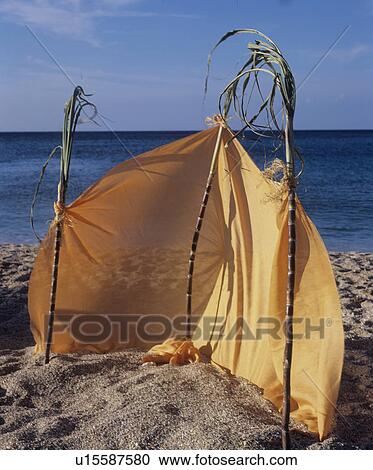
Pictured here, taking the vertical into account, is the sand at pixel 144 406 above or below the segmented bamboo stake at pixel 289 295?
below

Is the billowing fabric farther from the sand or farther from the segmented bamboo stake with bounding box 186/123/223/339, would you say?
the sand

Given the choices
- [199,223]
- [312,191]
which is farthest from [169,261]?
[312,191]

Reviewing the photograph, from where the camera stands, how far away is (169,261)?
4.21 meters

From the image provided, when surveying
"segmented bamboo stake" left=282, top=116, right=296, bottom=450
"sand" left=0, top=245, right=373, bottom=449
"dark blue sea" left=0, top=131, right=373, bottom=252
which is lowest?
"sand" left=0, top=245, right=373, bottom=449

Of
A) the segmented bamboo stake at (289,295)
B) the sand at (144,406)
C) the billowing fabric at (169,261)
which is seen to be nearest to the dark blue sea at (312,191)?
the billowing fabric at (169,261)

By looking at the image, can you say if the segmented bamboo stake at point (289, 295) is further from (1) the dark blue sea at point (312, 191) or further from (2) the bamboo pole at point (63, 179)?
(2) the bamboo pole at point (63, 179)

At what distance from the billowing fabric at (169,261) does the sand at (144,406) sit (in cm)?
21

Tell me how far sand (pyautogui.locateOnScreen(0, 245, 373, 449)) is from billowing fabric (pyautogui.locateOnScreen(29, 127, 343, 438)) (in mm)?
211

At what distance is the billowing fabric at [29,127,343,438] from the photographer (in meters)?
3.69

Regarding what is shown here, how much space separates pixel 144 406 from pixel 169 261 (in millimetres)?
1339

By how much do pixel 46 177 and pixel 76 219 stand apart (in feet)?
53.8

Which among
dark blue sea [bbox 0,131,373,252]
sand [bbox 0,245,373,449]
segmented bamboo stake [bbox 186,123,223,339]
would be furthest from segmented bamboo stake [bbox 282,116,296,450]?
segmented bamboo stake [bbox 186,123,223,339]

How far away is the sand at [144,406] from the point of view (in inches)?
110
